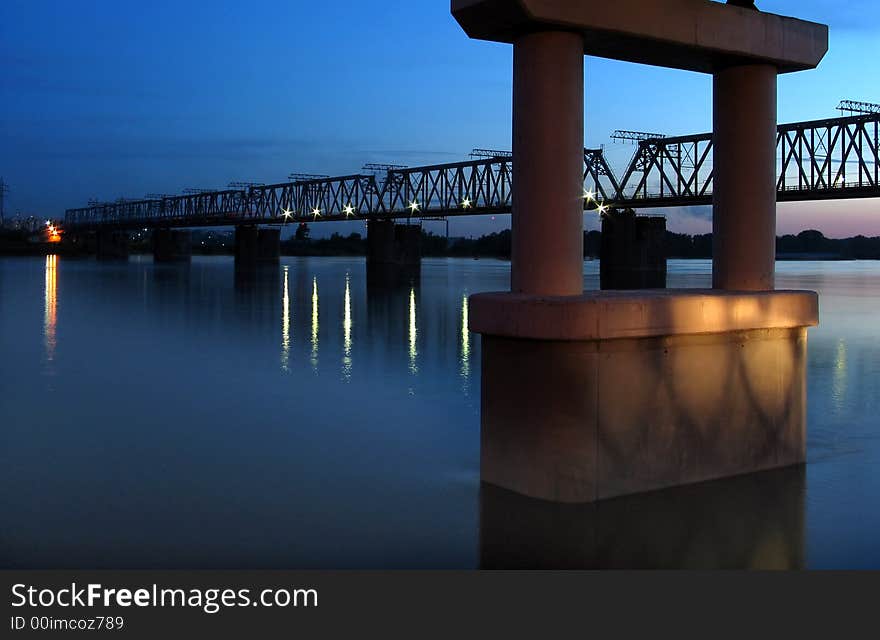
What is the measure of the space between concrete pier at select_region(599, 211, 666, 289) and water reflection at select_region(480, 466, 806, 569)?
84677mm

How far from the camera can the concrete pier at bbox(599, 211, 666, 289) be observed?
95375 millimetres

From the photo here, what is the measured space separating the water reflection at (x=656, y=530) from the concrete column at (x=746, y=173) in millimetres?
2605

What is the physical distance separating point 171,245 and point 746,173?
172 m

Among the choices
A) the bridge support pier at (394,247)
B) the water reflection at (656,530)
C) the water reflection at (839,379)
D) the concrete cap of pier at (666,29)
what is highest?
the bridge support pier at (394,247)

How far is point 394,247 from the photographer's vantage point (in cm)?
10938

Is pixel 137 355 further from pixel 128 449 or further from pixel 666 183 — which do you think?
pixel 666 183

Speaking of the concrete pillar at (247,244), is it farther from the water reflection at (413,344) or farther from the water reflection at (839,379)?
the water reflection at (839,379)

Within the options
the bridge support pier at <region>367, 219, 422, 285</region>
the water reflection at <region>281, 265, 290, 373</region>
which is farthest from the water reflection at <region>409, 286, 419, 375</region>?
the bridge support pier at <region>367, 219, 422, 285</region>

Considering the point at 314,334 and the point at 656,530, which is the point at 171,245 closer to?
the point at 314,334

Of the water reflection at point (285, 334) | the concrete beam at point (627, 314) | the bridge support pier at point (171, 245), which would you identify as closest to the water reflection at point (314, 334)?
the water reflection at point (285, 334)

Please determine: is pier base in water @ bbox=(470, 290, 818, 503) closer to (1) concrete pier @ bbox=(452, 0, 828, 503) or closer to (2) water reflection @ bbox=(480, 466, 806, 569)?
(1) concrete pier @ bbox=(452, 0, 828, 503)

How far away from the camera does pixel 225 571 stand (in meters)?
7.88

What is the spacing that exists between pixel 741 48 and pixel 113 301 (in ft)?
129

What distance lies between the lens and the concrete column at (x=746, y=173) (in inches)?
457
